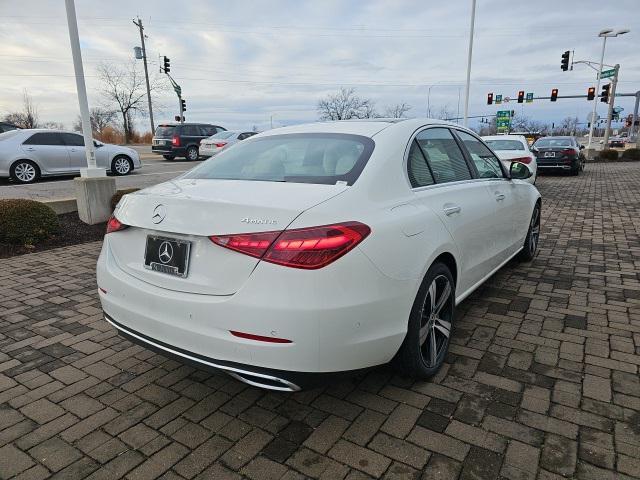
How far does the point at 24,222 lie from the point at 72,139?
8066 mm

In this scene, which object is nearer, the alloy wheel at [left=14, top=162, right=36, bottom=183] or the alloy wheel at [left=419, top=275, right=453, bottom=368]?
the alloy wheel at [left=419, top=275, right=453, bottom=368]

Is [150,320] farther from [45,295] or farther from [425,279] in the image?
[45,295]

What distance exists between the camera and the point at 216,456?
2266 millimetres

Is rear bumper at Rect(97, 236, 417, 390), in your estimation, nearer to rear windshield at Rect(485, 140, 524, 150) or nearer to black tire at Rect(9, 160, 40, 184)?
rear windshield at Rect(485, 140, 524, 150)

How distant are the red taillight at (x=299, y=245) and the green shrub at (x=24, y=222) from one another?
5.46 metres

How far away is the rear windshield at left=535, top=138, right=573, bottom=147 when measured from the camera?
1796cm

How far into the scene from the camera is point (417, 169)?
9.75 feet

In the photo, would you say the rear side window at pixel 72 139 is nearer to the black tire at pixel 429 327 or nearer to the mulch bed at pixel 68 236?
the mulch bed at pixel 68 236

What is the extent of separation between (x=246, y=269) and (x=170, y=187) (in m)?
0.96

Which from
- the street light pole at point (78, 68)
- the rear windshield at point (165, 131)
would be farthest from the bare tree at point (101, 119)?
the street light pole at point (78, 68)

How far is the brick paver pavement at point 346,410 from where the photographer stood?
2.20 metres

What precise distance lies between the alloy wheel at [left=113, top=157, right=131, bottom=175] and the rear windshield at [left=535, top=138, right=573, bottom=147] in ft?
50.6

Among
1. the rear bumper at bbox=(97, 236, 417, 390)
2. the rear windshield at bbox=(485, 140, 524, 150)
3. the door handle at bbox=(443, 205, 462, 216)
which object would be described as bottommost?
the rear bumper at bbox=(97, 236, 417, 390)

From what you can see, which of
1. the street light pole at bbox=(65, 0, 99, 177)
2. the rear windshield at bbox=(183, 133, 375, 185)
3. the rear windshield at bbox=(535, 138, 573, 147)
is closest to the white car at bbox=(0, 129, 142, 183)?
the street light pole at bbox=(65, 0, 99, 177)
